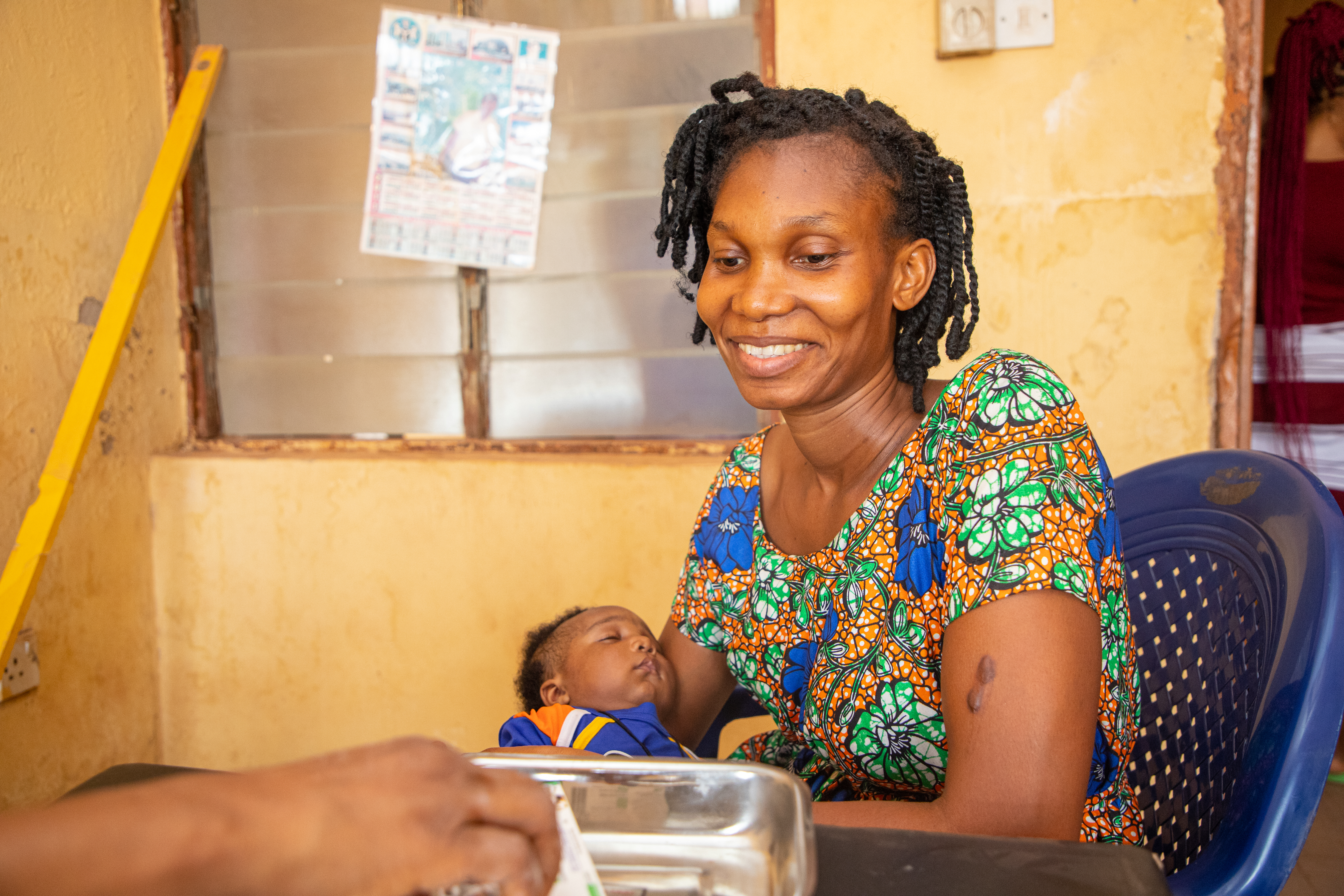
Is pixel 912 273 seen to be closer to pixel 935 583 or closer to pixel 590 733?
pixel 935 583

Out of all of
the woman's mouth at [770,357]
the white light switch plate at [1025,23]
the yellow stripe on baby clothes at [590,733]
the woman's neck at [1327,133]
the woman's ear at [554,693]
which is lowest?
the woman's ear at [554,693]

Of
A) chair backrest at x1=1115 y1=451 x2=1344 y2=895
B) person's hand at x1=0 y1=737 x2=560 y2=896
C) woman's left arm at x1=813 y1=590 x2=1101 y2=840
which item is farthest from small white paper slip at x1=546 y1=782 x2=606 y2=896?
chair backrest at x1=1115 y1=451 x2=1344 y2=895

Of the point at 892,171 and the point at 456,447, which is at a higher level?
the point at 892,171

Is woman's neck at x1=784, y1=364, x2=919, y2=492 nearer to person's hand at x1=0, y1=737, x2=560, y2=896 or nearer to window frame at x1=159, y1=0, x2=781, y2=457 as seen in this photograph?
person's hand at x1=0, y1=737, x2=560, y2=896

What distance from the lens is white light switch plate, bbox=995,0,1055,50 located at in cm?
208

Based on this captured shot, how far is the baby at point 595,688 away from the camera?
4.52ft

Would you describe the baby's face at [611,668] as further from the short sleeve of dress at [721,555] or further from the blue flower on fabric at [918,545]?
the blue flower on fabric at [918,545]

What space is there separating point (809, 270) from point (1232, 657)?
2.33ft

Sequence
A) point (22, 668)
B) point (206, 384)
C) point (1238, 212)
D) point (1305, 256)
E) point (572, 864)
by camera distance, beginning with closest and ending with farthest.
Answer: point (572, 864) < point (1238, 212) < point (22, 668) < point (1305, 256) < point (206, 384)

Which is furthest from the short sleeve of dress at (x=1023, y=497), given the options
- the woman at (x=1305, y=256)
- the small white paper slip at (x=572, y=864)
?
the woman at (x=1305, y=256)

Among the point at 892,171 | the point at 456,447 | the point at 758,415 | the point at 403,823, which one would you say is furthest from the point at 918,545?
the point at 456,447

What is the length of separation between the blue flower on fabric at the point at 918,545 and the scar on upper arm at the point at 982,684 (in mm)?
140

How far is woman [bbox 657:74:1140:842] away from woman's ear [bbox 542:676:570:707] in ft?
0.84

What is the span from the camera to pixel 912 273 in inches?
49.6
